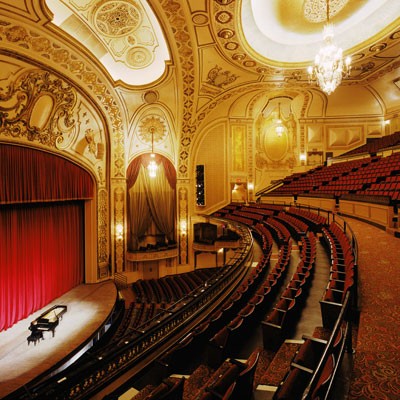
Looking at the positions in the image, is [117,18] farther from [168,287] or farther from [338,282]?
[168,287]

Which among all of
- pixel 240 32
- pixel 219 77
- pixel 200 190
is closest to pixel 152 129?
pixel 219 77

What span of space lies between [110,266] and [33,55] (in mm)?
5271

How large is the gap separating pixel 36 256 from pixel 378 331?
6072mm

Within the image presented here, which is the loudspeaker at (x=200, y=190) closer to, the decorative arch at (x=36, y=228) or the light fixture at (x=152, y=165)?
the light fixture at (x=152, y=165)

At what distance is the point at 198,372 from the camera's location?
179 centimetres

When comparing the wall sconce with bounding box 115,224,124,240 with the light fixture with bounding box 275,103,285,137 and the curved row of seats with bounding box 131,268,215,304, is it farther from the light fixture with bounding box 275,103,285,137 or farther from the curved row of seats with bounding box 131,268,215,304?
the light fixture with bounding box 275,103,285,137

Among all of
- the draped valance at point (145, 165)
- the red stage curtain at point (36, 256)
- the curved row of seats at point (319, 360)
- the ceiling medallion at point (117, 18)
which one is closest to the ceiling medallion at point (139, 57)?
the ceiling medallion at point (117, 18)

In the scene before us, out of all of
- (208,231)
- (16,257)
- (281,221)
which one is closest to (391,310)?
(281,221)

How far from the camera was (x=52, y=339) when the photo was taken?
4555mm

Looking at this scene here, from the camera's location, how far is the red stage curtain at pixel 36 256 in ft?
16.6

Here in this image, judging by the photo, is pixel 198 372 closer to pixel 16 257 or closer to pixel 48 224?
pixel 16 257

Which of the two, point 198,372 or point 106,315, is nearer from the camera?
point 198,372

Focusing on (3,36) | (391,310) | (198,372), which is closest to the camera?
(198,372)

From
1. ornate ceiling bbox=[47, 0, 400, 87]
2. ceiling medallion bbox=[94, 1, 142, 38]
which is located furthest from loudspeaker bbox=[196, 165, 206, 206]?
ceiling medallion bbox=[94, 1, 142, 38]
